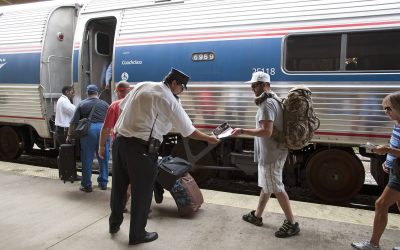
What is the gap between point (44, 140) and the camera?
766 centimetres

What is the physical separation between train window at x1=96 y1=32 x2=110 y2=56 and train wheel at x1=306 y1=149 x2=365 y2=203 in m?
4.69

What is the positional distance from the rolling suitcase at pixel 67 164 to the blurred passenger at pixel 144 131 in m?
2.16

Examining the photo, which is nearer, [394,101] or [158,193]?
[394,101]

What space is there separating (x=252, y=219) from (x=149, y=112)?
1.68 metres

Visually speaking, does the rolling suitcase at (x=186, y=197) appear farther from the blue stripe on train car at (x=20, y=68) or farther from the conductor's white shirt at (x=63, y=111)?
the blue stripe on train car at (x=20, y=68)

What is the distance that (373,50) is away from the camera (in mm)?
4754

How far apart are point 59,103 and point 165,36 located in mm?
2289

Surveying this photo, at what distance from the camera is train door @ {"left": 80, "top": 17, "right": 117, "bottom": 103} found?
6.86m

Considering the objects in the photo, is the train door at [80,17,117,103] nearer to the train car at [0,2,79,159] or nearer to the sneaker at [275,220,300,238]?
the train car at [0,2,79,159]

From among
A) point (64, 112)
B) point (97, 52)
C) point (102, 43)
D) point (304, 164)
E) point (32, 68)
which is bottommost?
point (304, 164)

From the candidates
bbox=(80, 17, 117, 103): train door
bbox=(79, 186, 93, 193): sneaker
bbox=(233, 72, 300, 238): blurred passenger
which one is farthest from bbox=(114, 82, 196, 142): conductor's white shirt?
bbox=(80, 17, 117, 103): train door

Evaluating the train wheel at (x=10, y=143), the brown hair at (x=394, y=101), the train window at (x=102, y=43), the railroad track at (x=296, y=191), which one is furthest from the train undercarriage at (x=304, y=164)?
the train wheel at (x=10, y=143)

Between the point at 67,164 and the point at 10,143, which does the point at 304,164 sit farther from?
the point at 10,143

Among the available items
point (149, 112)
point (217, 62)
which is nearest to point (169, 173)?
point (149, 112)
